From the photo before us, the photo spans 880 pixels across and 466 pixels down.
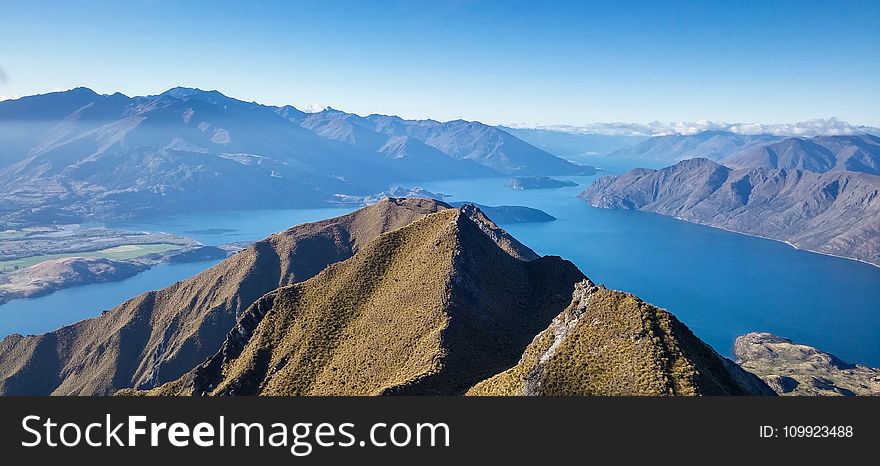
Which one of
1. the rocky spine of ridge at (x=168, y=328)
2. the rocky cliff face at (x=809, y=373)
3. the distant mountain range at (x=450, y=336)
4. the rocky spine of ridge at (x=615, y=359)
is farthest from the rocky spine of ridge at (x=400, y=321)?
the rocky cliff face at (x=809, y=373)

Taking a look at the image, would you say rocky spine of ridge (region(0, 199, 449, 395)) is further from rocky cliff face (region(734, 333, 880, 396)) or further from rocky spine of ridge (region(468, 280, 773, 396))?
rocky cliff face (region(734, 333, 880, 396))

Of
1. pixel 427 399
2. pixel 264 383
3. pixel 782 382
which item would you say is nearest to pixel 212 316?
pixel 264 383

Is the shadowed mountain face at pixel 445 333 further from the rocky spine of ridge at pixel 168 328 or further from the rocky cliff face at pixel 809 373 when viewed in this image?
the rocky cliff face at pixel 809 373

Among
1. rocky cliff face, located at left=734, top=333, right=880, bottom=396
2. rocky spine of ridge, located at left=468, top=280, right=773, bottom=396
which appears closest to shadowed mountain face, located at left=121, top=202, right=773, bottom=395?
rocky spine of ridge, located at left=468, top=280, right=773, bottom=396

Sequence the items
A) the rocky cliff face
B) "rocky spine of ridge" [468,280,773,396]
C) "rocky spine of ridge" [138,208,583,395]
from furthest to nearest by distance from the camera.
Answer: the rocky cliff face → "rocky spine of ridge" [138,208,583,395] → "rocky spine of ridge" [468,280,773,396]

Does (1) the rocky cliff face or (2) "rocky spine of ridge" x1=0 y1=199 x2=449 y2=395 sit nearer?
(2) "rocky spine of ridge" x1=0 y1=199 x2=449 y2=395

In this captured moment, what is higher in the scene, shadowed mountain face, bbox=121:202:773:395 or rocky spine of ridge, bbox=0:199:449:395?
shadowed mountain face, bbox=121:202:773:395
